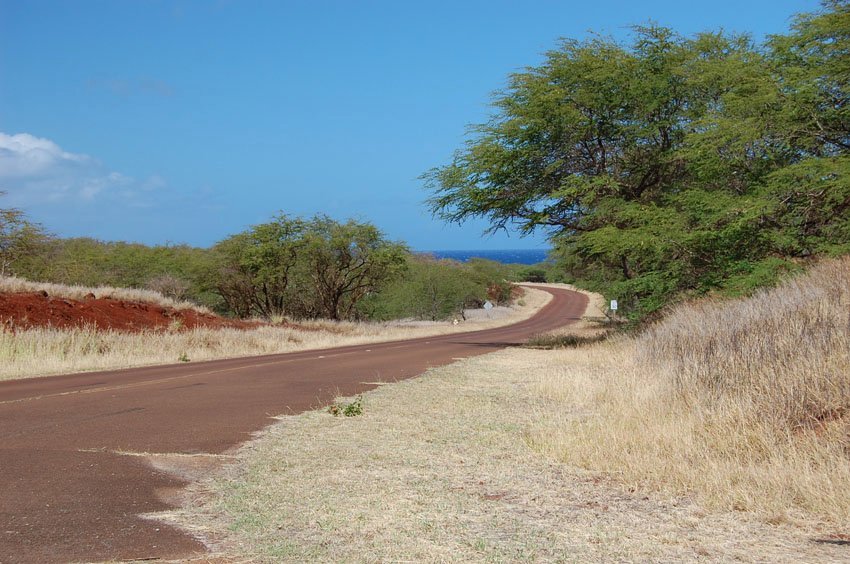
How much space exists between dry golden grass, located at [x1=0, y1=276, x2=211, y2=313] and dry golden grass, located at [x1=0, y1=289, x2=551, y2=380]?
13.7 feet

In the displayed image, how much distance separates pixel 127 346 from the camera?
22.7 m

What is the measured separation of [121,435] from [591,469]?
583 centimetres

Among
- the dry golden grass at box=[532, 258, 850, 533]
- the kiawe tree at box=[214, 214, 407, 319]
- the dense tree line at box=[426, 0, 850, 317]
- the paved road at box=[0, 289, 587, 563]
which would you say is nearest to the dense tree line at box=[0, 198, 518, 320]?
the kiawe tree at box=[214, 214, 407, 319]

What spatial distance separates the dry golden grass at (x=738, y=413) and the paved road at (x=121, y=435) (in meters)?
4.19

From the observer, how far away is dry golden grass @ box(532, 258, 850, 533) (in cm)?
677

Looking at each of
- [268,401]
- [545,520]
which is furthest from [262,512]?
[268,401]

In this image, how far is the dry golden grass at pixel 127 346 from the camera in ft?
61.3

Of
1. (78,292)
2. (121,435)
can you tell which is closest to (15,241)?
(78,292)

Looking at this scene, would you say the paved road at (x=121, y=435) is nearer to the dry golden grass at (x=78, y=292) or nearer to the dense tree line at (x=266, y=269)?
the dry golden grass at (x=78, y=292)

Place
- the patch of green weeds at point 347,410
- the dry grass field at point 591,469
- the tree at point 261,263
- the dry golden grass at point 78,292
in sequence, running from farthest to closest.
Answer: the tree at point 261,263 → the dry golden grass at point 78,292 → the patch of green weeds at point 347,410 → the dry grass field at point 591,469

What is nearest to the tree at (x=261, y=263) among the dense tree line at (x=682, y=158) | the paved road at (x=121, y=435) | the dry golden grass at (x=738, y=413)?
the dense tree line at (x=682, y=158)

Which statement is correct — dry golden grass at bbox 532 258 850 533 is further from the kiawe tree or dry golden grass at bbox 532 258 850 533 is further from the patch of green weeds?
the kiawe tree

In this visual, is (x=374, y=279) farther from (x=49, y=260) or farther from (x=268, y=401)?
(x=268, y=401)

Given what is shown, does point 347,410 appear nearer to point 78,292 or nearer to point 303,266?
point 78,292
